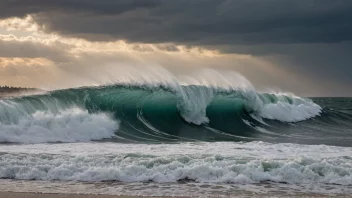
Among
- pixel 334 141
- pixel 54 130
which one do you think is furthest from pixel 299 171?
pixel 54 130

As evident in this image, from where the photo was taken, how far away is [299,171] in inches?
345

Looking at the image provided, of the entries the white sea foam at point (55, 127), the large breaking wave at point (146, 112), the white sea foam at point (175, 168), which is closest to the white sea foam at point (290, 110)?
the large breaking wave at point (146, 112)

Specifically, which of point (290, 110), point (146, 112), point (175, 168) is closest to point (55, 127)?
point (146, 112)

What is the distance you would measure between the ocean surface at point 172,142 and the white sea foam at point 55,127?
3 cm

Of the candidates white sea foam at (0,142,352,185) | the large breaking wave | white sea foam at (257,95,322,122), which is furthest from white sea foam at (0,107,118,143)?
white sea foam at (257,95,322,122)

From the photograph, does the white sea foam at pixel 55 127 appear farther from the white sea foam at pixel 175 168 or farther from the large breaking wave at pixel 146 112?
the white sea foam at pixel 175 168

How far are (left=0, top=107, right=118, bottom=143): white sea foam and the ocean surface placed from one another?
0.11 ft

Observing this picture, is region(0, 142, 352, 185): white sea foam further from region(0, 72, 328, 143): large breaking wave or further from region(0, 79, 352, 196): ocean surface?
region(0, 72, 328, 143): large breaking wave

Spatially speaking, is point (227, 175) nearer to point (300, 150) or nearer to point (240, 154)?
point (240, 154)

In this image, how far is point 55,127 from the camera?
14617mm

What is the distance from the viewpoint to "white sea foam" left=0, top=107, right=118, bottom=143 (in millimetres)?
13844

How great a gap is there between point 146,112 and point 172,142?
4505 mm

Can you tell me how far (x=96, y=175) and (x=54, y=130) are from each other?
21.0 ft

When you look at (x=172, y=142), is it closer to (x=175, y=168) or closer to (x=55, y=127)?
(x=55, y=127)
